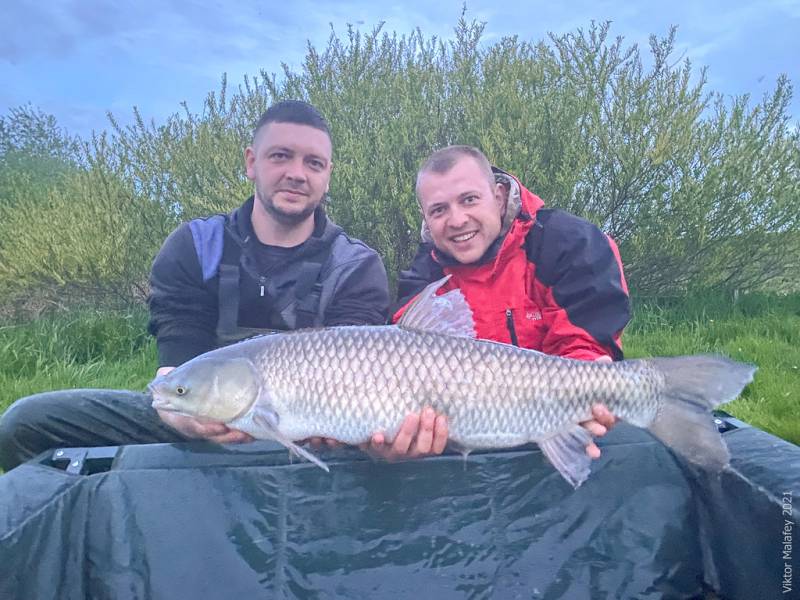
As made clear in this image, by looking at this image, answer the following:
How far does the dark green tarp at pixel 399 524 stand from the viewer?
3.61 ft

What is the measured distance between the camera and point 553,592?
45.2 inches

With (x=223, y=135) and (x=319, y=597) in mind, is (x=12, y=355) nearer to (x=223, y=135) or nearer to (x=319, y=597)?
(x=223, y=135)

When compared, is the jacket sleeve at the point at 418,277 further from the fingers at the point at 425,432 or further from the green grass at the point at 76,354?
the green grass at the point at 76,354

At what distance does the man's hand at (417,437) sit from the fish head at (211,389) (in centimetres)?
23

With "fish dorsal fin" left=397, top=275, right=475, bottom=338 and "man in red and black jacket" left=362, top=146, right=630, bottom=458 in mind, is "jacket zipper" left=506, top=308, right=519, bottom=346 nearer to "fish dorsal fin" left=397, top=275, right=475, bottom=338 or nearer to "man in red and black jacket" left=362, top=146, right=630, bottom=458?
"man in red and black jacket" left=362, top=146, right=630, bottom=458

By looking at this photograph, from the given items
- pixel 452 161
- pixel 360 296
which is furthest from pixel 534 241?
pixel 360 296

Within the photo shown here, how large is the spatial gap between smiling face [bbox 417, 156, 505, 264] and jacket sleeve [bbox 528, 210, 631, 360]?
125mm

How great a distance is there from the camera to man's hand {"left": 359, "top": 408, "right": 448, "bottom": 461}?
1.12 m

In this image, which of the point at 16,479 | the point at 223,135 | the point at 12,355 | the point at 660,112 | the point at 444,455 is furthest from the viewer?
the point at 223,135

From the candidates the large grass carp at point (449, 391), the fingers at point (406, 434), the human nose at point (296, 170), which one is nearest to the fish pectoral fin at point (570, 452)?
the large grass carp at point (449, 391)

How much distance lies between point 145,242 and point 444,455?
3527 mm

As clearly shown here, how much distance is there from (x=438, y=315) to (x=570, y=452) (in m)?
0.33

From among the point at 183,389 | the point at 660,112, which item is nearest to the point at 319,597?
the point at 183,389
